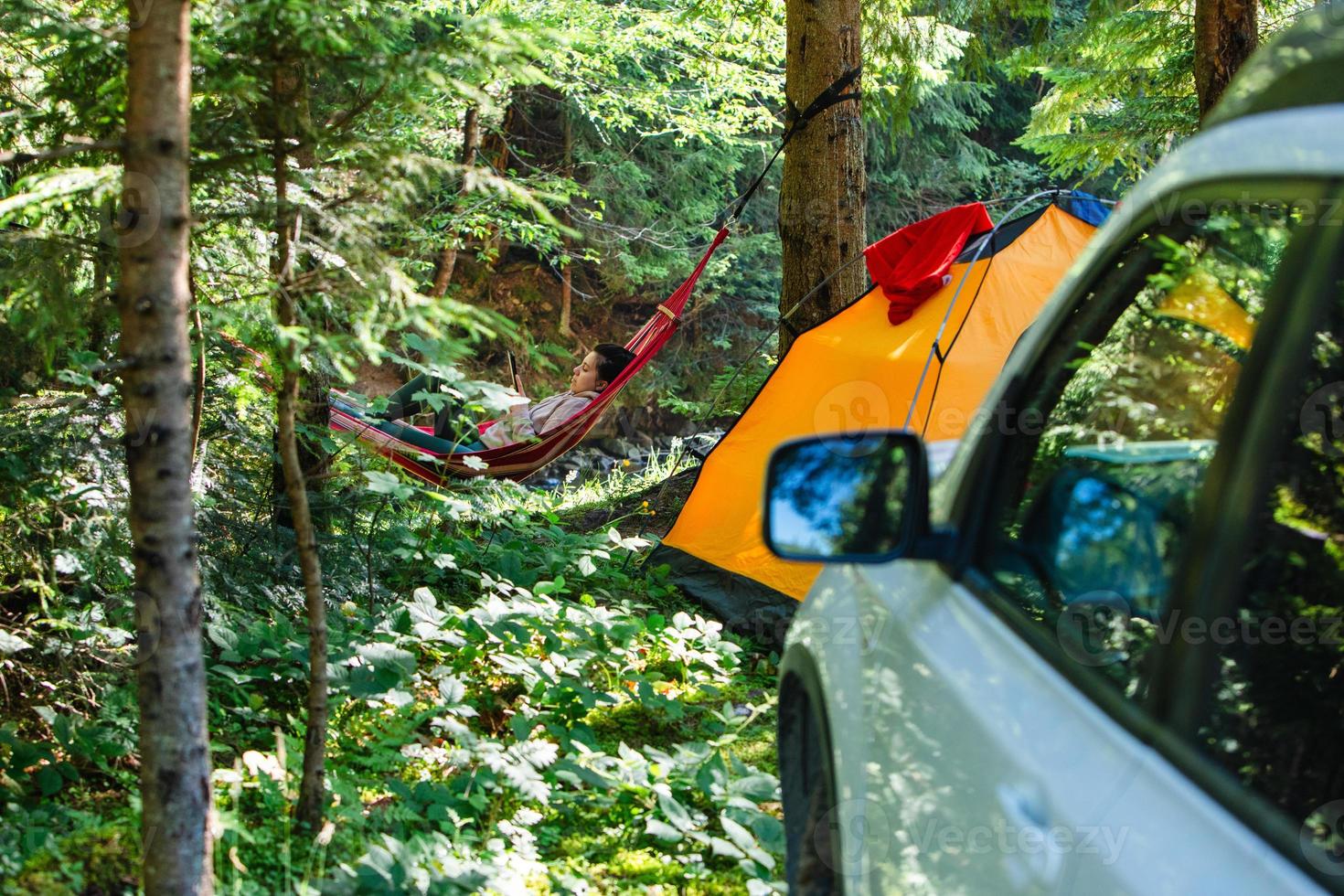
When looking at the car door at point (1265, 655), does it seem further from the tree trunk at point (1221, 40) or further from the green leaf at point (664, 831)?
the tree trunk at point (1221, 40)

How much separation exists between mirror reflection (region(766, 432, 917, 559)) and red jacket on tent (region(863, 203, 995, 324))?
2.94 metres

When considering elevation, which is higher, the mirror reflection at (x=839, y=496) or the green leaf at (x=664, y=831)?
the mirror reflection at (x=839, y=496)

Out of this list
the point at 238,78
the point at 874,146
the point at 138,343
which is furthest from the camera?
the point at 874,146

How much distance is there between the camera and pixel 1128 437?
4.73 feet

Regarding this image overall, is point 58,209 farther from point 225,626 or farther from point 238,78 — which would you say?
point 225,626

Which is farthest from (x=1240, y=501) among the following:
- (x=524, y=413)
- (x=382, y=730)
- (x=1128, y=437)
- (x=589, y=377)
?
(x=589, y=377)

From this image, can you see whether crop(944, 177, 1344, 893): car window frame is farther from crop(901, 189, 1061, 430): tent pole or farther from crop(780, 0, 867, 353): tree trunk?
crop(780, 0, 867, 353): tree trunk

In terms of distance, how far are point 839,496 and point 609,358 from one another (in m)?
5.98

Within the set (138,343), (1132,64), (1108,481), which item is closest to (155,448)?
(138,343)

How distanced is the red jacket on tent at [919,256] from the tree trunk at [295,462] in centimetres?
267

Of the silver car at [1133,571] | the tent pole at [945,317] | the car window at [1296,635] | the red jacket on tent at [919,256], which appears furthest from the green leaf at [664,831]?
the red jacket on tent at [919,256]

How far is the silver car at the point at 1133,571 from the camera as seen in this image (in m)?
0.88

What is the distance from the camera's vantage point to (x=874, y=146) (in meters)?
16.3

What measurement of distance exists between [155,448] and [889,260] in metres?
3.42
